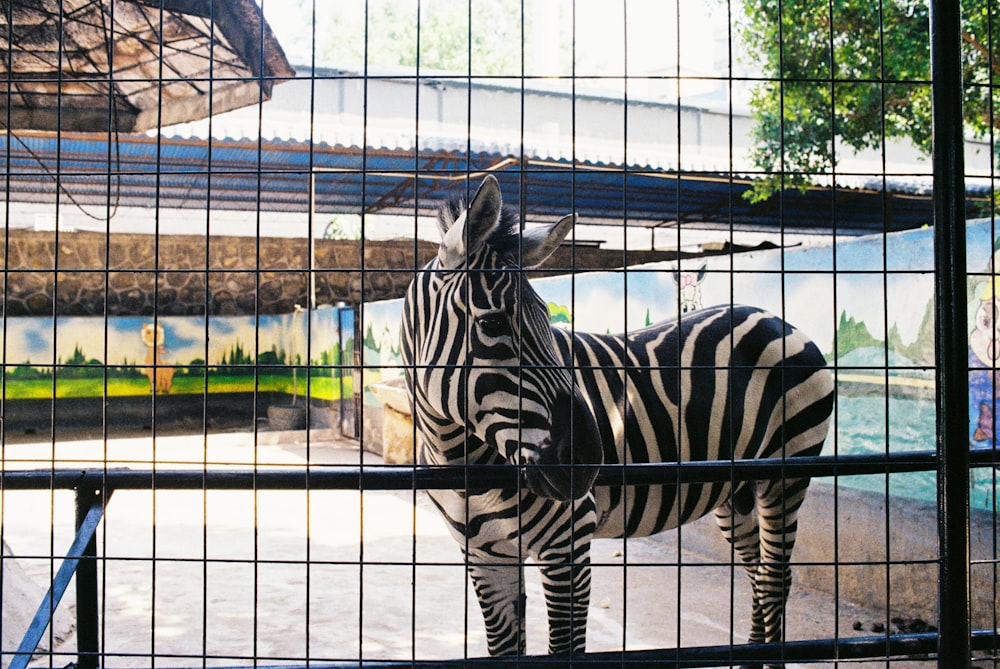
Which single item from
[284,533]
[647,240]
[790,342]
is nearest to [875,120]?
[790,342]

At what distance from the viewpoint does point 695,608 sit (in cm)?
503

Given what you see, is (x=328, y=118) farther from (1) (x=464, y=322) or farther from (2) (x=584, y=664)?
(2) (x=584, y=664)

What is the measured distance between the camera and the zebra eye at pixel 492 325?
268 cm

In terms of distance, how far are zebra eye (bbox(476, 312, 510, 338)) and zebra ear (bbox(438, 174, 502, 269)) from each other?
221 mm

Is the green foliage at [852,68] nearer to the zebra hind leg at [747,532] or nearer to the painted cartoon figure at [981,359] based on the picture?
the painted cartoon figure at [981,359]

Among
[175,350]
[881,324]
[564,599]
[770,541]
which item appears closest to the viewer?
[564,599]

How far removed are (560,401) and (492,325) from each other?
36cm

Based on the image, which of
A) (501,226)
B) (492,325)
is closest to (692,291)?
(501,226)

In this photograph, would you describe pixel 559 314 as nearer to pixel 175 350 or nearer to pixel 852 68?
pixel 852 68

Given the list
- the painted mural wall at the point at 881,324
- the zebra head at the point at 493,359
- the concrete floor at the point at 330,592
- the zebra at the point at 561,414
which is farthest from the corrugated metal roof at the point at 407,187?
the zebra head at the point at 493,359

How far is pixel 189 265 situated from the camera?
1325cm

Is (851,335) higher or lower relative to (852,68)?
lower

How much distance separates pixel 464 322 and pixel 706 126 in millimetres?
19396

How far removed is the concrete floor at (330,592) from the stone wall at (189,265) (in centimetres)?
530
